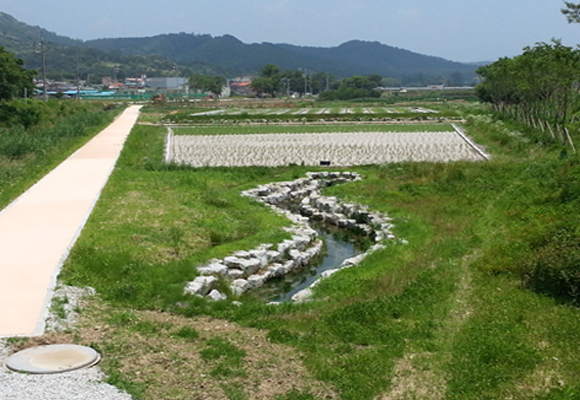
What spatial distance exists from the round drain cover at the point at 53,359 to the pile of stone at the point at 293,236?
106 inches

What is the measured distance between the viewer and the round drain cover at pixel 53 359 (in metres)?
6.71

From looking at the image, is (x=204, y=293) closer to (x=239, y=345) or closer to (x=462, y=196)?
(x=239, y=345)

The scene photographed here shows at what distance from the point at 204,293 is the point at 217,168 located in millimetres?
13620

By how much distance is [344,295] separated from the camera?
10164mm

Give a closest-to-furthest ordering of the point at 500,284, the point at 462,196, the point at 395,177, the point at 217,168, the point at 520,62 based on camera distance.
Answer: the point at 500,284, the point at 462,196, the point at 395,177, the point at 217,168, the point at 520,62

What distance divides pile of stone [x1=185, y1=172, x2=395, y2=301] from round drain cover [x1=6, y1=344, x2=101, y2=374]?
2.69m

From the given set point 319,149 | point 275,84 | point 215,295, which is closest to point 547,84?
point 319,149

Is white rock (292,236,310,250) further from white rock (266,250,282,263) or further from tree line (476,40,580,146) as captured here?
tree line (476,40,580,146)

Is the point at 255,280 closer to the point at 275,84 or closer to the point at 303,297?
the point at 303,297

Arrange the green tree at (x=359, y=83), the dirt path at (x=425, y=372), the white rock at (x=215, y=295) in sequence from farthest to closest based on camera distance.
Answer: the green tree at (x=359, y=83)
the white rock at (x=215, y=295)
the dirt path at (x=425, y=372)

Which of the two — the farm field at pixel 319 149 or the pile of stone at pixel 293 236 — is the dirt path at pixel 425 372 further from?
the farm field at pixel 319 149

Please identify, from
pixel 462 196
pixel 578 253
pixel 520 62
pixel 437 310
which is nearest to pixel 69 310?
pixel 437 310

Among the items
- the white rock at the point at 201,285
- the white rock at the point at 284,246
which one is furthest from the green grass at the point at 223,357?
the white rock at the point at 284,246

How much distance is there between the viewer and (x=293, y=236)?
45.6 ft
